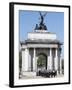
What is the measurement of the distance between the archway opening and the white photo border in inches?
2.9

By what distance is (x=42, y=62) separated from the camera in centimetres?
152

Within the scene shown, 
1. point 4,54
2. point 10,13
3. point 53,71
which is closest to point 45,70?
point 53,71

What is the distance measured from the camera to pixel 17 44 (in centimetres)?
146

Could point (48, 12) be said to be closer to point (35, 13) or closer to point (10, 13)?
point (35, 13)

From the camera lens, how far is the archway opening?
151 cm

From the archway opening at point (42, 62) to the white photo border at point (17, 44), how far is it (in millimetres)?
73

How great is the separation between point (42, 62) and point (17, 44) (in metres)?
0.18

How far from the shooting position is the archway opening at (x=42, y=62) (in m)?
1.51

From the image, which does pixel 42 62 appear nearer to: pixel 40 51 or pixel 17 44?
pixel 40 51

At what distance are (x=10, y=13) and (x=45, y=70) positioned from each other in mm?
385

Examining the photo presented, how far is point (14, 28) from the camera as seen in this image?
145 centimetres

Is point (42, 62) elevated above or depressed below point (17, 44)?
below

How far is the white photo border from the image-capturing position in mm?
1443

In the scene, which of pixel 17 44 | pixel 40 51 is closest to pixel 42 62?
pixel 40 51
